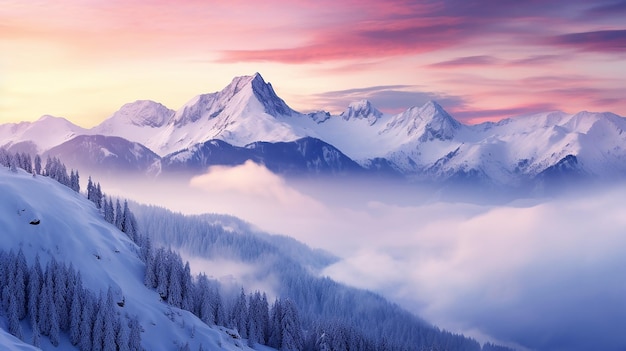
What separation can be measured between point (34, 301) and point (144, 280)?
38498 millimetres

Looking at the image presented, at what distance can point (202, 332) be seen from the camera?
164 meters

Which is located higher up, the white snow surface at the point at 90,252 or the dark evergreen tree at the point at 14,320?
the white snow surface at the point at 90,252

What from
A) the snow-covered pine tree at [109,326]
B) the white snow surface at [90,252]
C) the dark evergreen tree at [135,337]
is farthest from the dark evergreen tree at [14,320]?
the dark evergreen tree at [135,337]

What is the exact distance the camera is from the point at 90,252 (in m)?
166

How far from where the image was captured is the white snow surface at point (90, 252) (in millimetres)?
155125

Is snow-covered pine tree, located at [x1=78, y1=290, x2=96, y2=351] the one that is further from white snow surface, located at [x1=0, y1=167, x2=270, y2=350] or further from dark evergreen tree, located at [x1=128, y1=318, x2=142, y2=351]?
dark evergreen tree, located at [x1=128, y1=318, x2=142, y2=351]

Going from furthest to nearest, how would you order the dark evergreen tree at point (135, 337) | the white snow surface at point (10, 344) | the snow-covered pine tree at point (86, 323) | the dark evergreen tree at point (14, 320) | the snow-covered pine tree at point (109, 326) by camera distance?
the dark evergreen tree at point (135, 337), the snow-covered pine tree at point (109, 326), the snow-covered pine tree at point (86, 323), the dark evergreen tree at point (14, 320), the white snow surface at point (10, 344)

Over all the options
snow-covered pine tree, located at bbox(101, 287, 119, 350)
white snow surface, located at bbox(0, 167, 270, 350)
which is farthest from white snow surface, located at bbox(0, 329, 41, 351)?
snow-covered pine tree, located at bbox(101, 287, 119, 350)

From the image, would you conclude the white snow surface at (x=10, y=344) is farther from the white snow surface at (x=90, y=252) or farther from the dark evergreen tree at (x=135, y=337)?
the dark evergreen tree at (x=135, y=337)

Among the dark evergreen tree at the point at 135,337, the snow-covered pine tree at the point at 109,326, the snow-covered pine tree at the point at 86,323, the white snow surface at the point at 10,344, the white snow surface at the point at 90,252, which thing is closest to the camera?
the white snow surface at the point at 10,344

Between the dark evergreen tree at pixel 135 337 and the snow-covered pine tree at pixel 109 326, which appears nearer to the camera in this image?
the snow-covered pine tree at pixel 109 326

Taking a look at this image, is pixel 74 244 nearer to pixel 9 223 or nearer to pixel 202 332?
pixel 9 223

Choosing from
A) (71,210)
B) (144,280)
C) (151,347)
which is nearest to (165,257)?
(144,280)

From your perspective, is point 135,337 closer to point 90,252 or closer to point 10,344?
point 90,252
